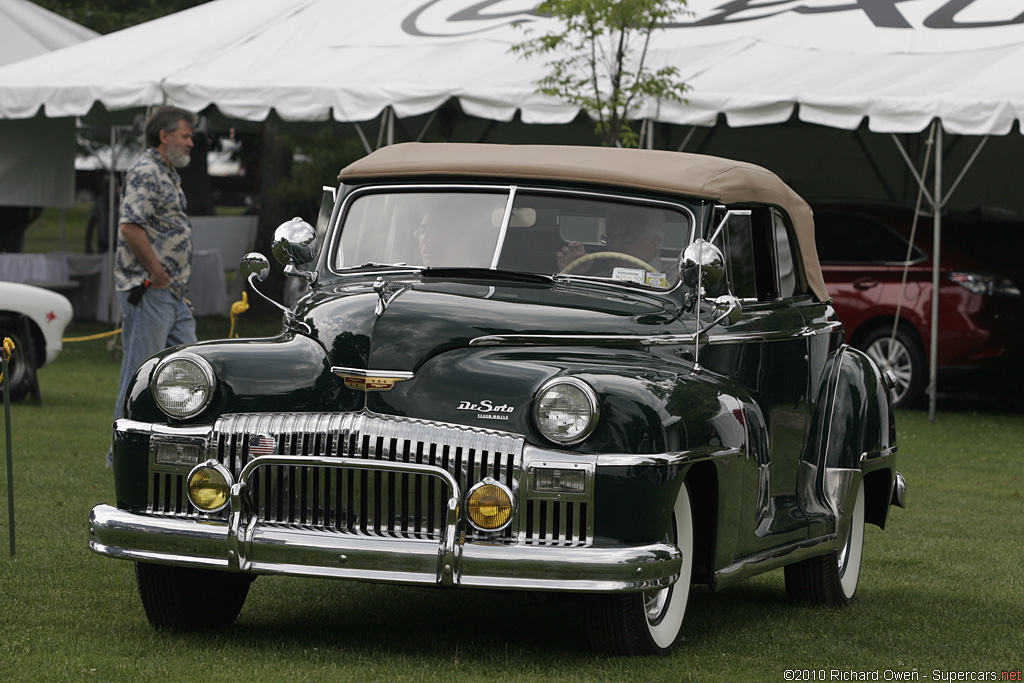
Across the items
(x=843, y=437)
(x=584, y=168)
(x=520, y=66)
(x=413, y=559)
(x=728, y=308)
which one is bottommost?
A: (x=413, y=559)

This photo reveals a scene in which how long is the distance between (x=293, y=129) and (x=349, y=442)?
18.7 meters

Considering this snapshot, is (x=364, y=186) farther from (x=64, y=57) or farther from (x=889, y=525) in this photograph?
(x=64, y=57)

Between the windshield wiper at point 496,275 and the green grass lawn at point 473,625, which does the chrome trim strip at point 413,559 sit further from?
the windshield wiper at point 496,275

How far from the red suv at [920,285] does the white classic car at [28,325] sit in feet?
24.0

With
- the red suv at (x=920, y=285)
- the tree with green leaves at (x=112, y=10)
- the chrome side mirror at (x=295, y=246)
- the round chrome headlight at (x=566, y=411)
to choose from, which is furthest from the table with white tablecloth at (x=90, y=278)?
the round chrome headlight at (x=566, y=411)

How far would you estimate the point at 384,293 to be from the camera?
541cm

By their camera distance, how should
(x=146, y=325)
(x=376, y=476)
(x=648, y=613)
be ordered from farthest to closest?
(x=146, y=325), (x=648, y=613), (x=376, y=476)

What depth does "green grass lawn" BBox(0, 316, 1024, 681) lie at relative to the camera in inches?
197

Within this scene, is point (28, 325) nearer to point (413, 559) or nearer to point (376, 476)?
point (376, 476)

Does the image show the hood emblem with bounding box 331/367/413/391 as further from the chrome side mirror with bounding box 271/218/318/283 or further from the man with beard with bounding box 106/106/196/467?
the man with beard with bounding box 106/106/196/467

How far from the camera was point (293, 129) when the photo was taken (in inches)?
913

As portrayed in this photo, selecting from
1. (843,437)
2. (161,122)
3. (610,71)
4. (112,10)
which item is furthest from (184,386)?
(112,10)

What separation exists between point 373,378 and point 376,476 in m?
0.36

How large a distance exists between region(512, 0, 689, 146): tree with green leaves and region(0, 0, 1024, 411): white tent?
0.32m
